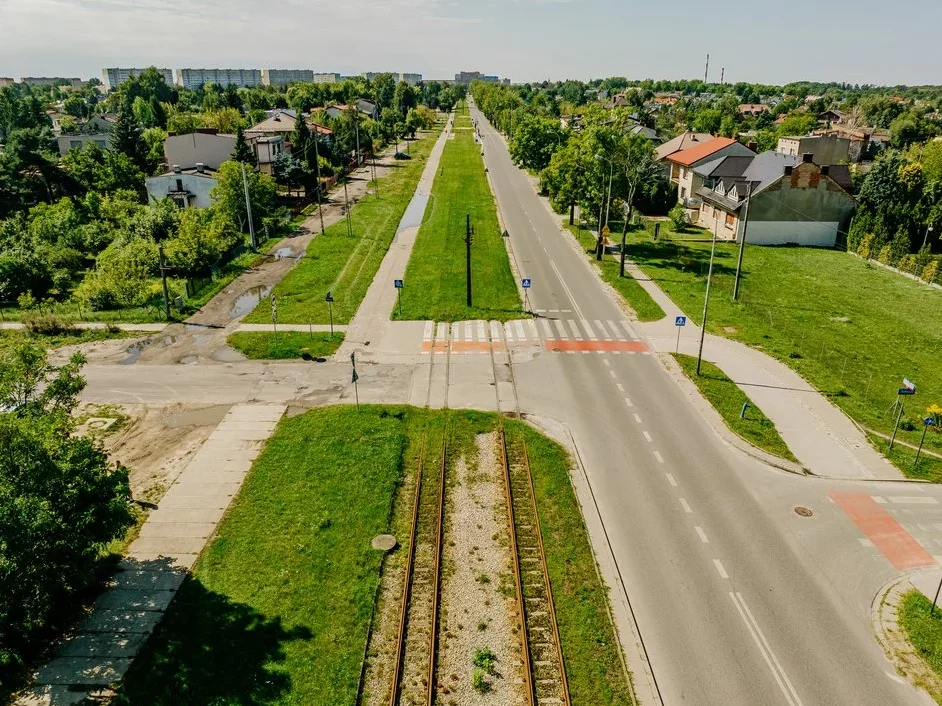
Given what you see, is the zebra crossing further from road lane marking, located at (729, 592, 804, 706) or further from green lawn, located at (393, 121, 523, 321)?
road lane marking, located at (729, 592, 804, 706)

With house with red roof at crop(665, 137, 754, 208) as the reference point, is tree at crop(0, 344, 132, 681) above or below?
below

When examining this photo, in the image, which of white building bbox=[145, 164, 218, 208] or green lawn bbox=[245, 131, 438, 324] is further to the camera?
white building bbox=[145, 164, 218, 208]

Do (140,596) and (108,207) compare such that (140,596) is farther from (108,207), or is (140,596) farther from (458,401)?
(108,207)

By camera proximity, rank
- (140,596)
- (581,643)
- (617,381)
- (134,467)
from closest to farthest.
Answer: (581,643)
(140,596)
(134,467)
(617,381)

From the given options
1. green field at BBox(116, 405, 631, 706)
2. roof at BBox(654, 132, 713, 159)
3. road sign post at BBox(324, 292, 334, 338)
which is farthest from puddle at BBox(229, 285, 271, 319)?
roof at BBox(654, 132, 713, 159)

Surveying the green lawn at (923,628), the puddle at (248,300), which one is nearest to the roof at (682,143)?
the puddle at (248,300)

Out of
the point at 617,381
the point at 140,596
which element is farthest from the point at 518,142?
the point at 140,596
